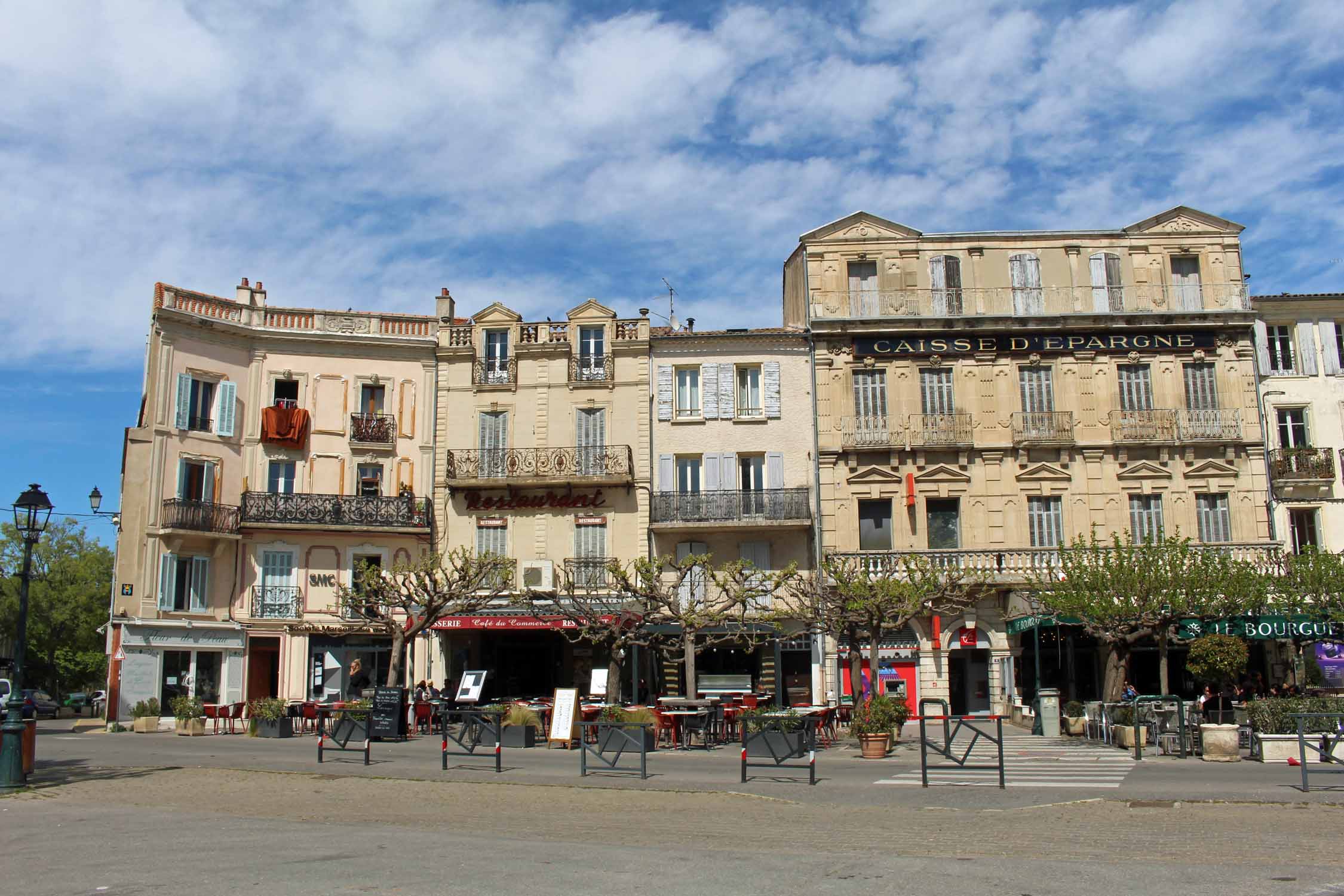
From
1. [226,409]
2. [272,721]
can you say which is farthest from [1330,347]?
[226,409]

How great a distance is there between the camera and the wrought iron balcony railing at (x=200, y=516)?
31.5m

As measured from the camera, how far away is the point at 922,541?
32156mm

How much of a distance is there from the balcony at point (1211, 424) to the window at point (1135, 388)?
3.19ft

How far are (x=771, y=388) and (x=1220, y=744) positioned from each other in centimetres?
1744

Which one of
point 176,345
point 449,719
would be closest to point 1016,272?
point 449,719

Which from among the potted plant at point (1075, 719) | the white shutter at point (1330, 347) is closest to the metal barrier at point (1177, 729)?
the potted plant at point (1075, 719)

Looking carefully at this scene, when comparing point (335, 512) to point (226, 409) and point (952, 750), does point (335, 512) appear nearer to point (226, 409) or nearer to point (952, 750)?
point (226, 409)

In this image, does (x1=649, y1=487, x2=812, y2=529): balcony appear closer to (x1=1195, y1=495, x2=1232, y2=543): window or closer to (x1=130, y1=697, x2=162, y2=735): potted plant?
(x1=1195, y1=495, x2=1232, y2=543): window

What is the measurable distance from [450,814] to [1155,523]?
24.9m

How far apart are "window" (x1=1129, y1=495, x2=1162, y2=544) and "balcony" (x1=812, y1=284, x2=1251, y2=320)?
5342 mm

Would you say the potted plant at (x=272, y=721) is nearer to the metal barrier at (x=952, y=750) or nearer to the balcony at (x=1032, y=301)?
the metal barrier at (x=952, y=750)

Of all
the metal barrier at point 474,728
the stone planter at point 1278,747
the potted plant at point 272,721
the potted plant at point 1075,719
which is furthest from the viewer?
the potted plant at point 272,721

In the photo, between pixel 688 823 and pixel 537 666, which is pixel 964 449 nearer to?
pixel 537 666

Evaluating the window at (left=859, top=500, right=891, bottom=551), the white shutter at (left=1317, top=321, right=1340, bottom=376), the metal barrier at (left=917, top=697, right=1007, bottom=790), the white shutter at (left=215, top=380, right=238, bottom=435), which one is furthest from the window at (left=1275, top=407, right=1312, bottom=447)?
the white shutter at (left=215, top=380, right=238, bottom=435)
